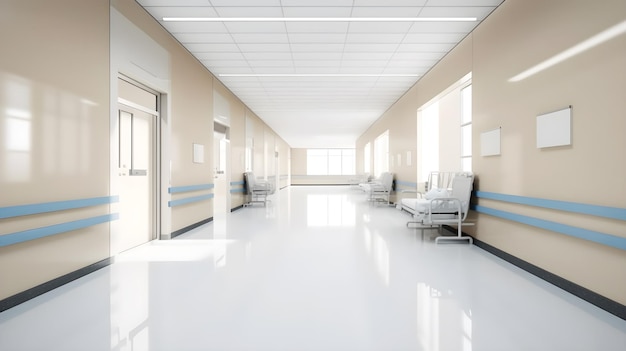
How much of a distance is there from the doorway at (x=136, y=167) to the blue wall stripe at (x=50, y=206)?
0.50 m

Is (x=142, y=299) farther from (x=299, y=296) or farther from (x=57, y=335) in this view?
(x=299, y=296)

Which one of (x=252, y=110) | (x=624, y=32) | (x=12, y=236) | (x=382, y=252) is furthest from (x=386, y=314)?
(x=252, y=110)

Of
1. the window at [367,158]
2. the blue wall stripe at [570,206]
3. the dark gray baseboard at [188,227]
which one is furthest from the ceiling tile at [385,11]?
the window at [367,158]

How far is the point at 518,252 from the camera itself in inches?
161

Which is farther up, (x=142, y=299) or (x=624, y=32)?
(x=624, y=32)

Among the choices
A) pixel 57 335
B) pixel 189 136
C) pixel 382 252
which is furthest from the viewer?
pixel 189 136

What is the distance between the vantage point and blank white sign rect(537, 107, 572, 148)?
319cm

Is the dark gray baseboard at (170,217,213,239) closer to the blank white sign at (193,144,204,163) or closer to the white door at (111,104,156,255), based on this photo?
the white door at (111,104,156,255)

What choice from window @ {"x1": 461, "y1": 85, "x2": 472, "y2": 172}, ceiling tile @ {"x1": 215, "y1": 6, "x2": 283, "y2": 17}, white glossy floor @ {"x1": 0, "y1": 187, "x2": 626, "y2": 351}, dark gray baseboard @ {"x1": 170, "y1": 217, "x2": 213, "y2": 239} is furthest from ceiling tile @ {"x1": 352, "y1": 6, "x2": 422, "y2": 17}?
dark gray baseboard @ {"x1": 170, "y1": 217, "x2": 213, "y2": 239}

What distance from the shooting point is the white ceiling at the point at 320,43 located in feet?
15.0

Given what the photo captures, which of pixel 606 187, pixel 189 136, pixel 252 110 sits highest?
pixel 252 110

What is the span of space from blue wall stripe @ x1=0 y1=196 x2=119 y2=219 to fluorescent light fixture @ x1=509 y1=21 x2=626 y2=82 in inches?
202

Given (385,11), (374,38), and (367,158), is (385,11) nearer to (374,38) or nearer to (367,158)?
(374,38)

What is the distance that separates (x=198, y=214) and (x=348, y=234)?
3155 millimetres
